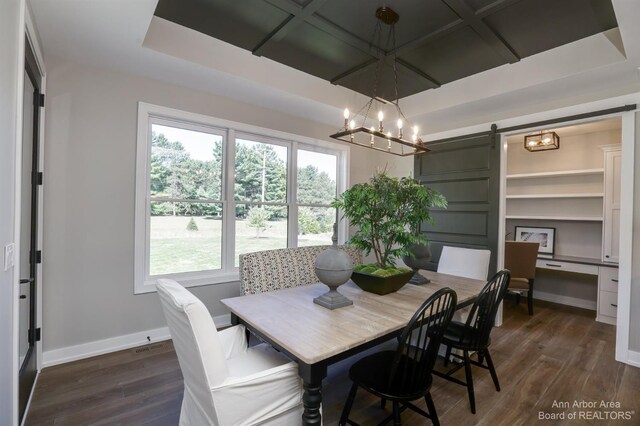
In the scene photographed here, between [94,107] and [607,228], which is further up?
[94,107]

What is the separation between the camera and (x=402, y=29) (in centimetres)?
259

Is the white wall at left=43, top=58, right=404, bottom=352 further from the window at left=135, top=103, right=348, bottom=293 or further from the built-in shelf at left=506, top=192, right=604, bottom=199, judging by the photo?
the built-in shelf at left=506, top=192, right=604, bottom=199

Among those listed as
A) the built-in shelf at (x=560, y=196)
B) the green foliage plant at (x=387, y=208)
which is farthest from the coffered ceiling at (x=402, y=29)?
the built-in shelf at (x=560, y=196)

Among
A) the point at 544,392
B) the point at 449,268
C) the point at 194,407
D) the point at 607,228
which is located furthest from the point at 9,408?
the point at 607,228

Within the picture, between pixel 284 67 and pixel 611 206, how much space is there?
4549mm

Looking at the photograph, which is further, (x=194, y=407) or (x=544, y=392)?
(x=544, y=392)

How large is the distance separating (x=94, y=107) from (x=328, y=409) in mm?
3128

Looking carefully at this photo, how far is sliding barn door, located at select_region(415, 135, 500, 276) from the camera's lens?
3709 millimetres

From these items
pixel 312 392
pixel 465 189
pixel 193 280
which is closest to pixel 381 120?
pixel 312 392

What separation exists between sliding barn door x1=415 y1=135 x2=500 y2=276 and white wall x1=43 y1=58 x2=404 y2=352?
3.43 metres

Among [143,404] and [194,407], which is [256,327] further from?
[143,404]

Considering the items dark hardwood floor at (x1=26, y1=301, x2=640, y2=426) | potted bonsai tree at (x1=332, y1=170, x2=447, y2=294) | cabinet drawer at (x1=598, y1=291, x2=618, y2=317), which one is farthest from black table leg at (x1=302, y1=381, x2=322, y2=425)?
cabinet drawer at (x1=598, y1=291, x2=618, y2=317)

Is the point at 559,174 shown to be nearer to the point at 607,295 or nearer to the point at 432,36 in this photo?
the point at 607,295

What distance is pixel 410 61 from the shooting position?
10.4ft
